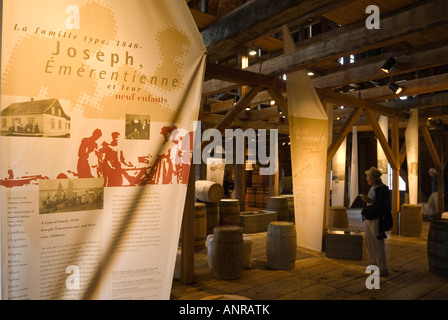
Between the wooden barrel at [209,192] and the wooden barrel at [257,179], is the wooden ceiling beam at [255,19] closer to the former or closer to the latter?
the wooden barrel at [209,192]

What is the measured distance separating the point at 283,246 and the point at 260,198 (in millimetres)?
8393

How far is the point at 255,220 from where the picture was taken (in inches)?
346

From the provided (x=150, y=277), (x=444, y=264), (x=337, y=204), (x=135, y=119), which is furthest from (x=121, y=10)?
(x=337, y=204)

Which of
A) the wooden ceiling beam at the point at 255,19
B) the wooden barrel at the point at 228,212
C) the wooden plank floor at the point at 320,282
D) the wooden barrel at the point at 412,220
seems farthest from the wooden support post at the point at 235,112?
the wooden barrel at the point at 412,220

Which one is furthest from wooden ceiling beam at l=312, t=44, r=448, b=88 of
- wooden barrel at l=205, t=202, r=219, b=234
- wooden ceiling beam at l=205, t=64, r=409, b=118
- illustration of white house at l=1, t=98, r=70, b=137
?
illustration of white house at l=1, t=98, r=70, b=137

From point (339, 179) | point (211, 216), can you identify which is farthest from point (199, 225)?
point (339, 179)

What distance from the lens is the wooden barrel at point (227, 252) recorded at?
16.1 feet

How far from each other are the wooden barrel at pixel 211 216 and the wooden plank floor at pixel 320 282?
1.25 meters

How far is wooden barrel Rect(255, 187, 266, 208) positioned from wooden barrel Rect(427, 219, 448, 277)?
851cm

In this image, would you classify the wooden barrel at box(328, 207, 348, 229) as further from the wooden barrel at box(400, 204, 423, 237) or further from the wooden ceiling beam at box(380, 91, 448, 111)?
the wooden ceiling beam at box(380, 91, 448, 111)

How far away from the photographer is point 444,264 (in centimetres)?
512

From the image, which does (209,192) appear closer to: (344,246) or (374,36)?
(344,246)

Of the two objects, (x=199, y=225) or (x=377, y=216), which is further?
(x=199, y=225)

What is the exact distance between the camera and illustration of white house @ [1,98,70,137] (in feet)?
5.16
